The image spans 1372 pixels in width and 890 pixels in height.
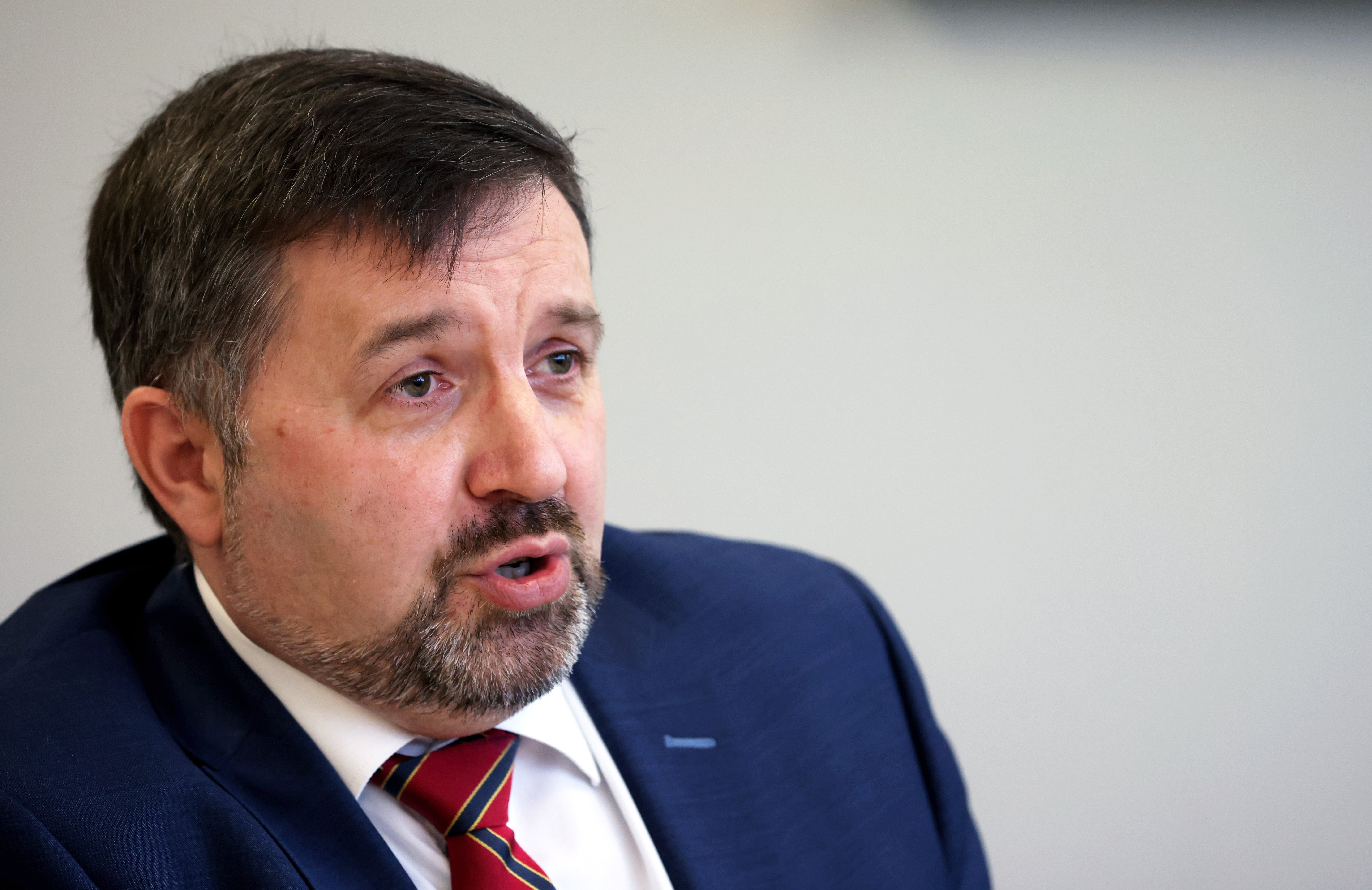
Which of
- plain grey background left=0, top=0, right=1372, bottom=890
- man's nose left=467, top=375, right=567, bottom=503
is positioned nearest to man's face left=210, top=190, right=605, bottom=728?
man's nose left=467, top=375, right=567, bottom=503

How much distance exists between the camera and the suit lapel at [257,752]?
1.00 m

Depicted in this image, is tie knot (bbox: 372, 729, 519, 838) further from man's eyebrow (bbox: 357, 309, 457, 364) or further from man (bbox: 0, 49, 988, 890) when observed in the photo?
man's eyebrow (bbox: 357, 309, 457, 364)

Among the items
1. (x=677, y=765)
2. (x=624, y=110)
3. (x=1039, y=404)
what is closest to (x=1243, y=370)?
(x=1039, y=404)

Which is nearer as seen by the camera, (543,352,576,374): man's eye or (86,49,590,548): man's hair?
(86,49,590,548): man's hair

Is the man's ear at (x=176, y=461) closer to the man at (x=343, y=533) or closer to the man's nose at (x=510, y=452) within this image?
the man at (x=343, y=533)

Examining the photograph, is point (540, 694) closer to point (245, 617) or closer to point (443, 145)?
point (245, 617)

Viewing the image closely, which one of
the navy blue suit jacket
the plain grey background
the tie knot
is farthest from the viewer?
the plain grey background

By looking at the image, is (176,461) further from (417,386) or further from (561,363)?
(561,363)

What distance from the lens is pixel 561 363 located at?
1.17 m

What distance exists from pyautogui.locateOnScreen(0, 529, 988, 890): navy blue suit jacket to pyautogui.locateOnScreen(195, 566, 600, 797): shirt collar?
2 cm

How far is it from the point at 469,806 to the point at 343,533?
298 mm

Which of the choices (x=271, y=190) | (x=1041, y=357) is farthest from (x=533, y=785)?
(x=1041, y=357)

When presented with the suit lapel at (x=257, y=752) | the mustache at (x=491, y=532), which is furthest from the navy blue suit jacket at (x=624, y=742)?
the mustache at (x=491, y=532)

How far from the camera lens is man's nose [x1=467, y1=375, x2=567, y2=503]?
1034 millimetres
